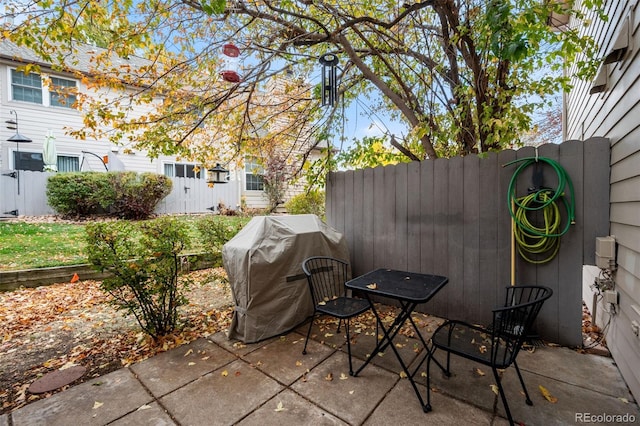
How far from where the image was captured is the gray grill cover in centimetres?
275

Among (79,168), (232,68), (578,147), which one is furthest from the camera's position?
(79,168)

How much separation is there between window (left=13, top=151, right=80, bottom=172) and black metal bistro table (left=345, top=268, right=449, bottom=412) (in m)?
11.8

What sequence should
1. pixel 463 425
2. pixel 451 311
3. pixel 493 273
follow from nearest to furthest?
1. pixel 463 425
2. pixel 493 273
3. pixel 451 311

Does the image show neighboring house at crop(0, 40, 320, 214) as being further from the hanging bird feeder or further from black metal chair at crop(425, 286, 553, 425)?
black metal chair at crop(425, 286, 553, 425)

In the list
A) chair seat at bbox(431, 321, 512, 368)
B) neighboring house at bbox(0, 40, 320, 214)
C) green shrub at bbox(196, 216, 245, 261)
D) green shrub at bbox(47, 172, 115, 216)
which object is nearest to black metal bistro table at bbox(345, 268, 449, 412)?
chair seat at bbox(431, 321, 512, 368)

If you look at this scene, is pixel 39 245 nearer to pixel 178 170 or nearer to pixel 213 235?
pixel 213 235

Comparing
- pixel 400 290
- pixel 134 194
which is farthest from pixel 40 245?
pixel 400 290

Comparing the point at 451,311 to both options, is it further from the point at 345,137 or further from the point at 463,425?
the point at 345,137

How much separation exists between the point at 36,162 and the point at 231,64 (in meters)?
9.78

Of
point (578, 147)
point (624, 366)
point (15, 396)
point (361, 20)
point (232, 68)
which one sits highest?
point (361, 20)

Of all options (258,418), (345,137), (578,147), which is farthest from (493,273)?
(345,137)

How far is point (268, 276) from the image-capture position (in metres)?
2.81

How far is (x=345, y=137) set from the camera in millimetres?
4633

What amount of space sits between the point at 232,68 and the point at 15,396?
381 cm
